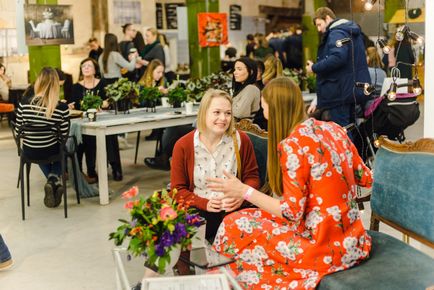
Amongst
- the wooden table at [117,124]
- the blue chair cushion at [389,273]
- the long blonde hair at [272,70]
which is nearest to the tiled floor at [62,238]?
the wooden table at [117,124]

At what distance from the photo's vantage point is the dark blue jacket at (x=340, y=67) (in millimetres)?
6488

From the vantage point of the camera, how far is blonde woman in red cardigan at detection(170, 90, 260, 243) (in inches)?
157

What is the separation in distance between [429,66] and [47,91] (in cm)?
354

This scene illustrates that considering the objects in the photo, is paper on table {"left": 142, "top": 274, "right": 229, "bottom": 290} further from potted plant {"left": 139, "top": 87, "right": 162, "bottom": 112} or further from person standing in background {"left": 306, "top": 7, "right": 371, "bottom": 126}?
potted plant {"left": 139, "top": 87, "right": 162, "bottom": 112}

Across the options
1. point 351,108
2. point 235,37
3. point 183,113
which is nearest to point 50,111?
point 183,113

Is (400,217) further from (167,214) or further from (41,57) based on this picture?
(41,57)

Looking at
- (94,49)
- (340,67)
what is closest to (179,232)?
(340,67)

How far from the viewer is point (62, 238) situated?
5582 mm

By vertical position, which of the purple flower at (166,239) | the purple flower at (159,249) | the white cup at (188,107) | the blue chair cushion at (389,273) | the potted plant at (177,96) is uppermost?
the potted plant at (177,96)

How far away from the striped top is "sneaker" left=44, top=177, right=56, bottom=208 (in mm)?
483

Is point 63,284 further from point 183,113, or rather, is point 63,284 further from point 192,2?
point 192,2

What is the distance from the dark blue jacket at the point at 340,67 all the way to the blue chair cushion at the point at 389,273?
132 inches

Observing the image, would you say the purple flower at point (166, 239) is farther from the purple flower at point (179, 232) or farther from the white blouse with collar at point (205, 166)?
the white blouse with collar at point (205, 166)

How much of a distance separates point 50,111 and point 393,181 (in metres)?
3.59
